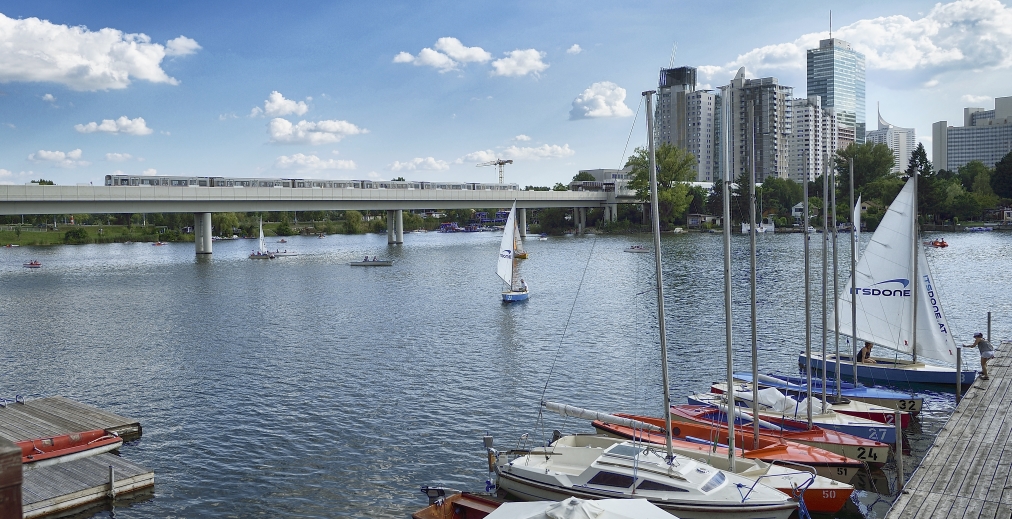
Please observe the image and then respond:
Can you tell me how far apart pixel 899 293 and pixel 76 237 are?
186609 millimetres

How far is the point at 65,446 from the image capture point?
2517cm

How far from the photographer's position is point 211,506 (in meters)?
22.5

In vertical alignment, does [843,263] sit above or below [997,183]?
below

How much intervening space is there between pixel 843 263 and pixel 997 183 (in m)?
119

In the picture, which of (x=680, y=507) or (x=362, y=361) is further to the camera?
(x=362, y=361)

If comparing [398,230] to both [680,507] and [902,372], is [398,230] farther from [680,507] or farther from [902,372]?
[680,507]

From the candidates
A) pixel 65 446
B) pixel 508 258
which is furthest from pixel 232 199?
pixel 65 446

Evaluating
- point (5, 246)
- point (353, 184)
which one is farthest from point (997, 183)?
point (5, 246)

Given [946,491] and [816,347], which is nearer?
[946,491]

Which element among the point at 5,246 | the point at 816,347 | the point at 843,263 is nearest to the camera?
the point at 816,347

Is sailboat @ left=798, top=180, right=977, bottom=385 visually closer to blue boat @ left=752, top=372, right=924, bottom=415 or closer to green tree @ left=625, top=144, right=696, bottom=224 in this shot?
blue boat @ left=752, top=372, right=924, bottom=415

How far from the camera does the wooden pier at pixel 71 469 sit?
21922mm

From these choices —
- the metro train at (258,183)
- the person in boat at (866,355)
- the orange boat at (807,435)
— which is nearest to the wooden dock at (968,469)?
the orange boat at (807,435)

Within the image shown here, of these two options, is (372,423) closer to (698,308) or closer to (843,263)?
(698,308)
